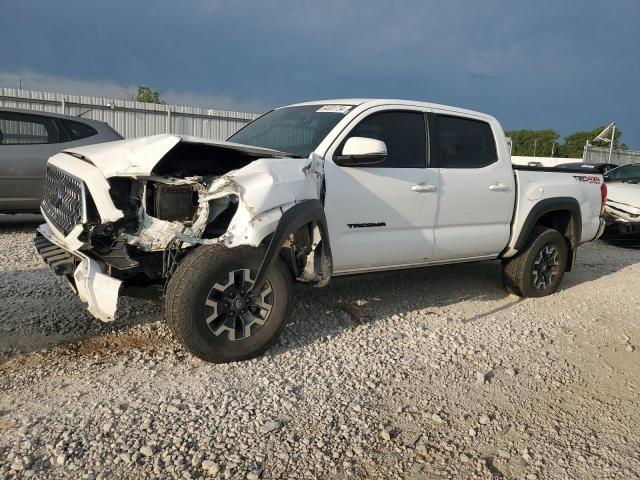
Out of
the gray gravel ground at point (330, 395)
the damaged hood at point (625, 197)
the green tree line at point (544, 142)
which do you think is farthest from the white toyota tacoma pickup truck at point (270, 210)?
the green tree line at point (544, 142)

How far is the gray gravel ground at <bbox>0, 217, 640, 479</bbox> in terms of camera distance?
8.89ft

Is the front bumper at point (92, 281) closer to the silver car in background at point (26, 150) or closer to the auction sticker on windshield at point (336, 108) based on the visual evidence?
the auction sticker on windshield at point (336, 108)

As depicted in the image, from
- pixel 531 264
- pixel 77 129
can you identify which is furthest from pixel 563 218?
pixel 77 129

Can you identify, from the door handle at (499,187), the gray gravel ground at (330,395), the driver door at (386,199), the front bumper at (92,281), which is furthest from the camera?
the door handle at (499,187)

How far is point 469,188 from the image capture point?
5082 mm

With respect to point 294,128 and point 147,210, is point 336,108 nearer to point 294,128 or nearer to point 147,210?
point 294,128

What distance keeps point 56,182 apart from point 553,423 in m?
3.68

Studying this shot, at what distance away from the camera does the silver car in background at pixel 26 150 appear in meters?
7.54

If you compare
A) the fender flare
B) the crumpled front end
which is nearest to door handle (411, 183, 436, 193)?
the fender flare

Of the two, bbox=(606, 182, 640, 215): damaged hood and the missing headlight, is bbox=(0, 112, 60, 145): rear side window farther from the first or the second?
bbox=(606, 182, 640, 215): damaged hood

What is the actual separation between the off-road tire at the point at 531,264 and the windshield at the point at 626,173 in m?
6.49

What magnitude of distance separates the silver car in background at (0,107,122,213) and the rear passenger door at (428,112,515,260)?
547 centimetres

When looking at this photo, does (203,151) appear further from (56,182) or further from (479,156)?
(479,156)

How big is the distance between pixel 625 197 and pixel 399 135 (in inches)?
281
